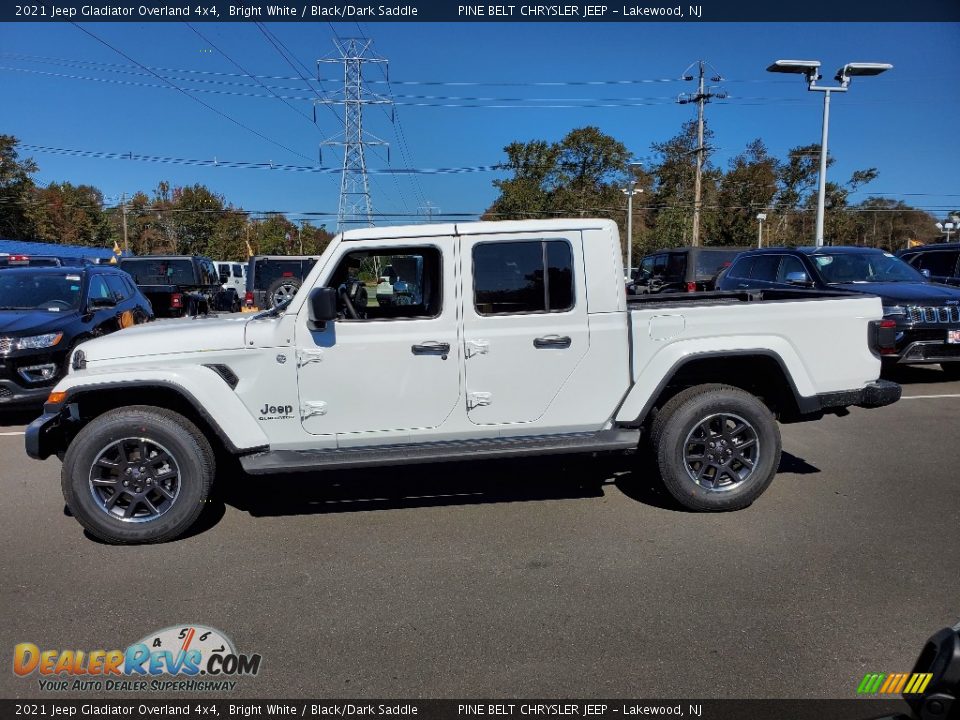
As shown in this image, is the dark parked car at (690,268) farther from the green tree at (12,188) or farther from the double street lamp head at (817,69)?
the green tree at (12,188)

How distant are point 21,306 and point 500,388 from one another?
721cm

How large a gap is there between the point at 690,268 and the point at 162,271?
1416 cm

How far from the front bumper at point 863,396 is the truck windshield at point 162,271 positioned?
16950 millimetres

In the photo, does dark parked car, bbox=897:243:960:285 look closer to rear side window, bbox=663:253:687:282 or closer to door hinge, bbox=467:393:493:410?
rear side window, bbox=663:253:687:282

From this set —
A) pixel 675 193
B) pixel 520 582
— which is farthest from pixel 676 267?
pixel 675 193

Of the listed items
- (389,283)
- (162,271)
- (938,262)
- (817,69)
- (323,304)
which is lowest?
(323,304)

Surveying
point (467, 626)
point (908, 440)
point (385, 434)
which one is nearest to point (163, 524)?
point (385, 434)

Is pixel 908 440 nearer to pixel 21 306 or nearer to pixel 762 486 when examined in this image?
pixel 762 486

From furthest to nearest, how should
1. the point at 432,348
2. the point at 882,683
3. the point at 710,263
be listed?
1. the point at 710,263
2. the point at 432,348
3. the point at 882,683

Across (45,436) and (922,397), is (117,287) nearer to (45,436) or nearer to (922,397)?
(45,436)

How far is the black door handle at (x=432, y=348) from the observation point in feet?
14.6

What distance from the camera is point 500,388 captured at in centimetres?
455

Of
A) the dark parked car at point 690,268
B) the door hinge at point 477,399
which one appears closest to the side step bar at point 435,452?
the door hinge at point 477,399

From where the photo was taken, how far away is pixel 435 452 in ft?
14.7
